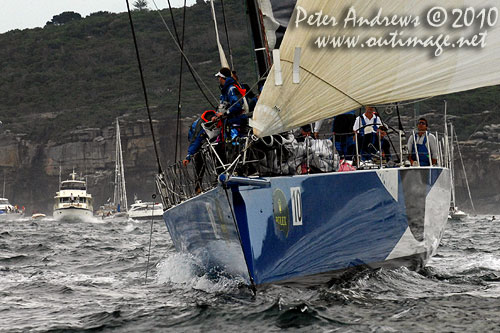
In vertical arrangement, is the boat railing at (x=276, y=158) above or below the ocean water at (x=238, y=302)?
above

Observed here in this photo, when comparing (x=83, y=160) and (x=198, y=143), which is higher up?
(x=83, y=160)

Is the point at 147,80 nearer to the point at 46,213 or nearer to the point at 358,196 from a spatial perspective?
the point at 46,213

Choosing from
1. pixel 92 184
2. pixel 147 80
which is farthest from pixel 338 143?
pixel 147 80

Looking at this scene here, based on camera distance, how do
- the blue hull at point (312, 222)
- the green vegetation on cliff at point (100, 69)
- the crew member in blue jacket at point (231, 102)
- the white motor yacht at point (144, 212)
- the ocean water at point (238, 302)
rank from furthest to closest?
the green vegetation on cliff at point (100, 69) → the white motor yacht at point (144, 212) → the crew member in blue jacket at point (231, 102) → the blue hull at point (312, 222) → the ocean water at point (238, 302)

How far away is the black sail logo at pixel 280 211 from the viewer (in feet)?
22.3

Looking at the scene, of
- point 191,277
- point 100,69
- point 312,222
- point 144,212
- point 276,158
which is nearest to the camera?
point 312,222

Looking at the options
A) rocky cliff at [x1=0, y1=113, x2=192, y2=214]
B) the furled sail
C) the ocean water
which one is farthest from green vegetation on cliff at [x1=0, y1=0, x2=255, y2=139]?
the furled sail

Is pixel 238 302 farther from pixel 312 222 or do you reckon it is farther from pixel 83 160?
pixel 83 160

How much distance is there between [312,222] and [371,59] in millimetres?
1579

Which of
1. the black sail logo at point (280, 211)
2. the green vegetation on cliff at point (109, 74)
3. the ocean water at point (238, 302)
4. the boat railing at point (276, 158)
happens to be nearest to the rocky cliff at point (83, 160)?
the green vegetation on cliff at point (109, 74)

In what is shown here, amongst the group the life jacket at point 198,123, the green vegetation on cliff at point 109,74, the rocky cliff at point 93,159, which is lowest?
the life jacket at point 198,123

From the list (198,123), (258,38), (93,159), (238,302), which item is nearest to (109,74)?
(93,159)

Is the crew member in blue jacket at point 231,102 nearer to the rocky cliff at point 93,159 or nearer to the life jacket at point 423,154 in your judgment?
the life jacket at point 423,154

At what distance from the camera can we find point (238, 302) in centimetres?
668
